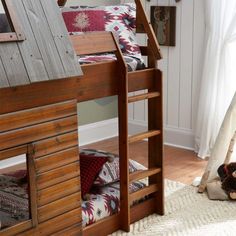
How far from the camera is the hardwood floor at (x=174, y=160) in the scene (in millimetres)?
3752

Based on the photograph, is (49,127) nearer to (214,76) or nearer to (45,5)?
(45,5)

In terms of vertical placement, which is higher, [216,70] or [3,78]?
[3,78]

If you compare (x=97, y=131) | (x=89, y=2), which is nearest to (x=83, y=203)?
(x=97, y=131)

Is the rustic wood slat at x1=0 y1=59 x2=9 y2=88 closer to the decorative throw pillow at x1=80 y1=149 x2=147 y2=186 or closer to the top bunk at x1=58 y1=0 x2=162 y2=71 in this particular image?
the top bunk at x1=58 y1=0 x2=162 y2=71

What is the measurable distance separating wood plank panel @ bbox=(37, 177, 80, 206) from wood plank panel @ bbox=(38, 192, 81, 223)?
0.07 ft

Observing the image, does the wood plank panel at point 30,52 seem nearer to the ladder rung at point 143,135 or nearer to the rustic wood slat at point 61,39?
the rustic wood slat at point 61,39

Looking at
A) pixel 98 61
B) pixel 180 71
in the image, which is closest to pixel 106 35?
pixel 98 61

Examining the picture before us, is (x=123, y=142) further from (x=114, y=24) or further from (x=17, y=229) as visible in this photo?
(x=114, y=24)

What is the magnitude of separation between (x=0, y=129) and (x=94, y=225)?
2.85 feet

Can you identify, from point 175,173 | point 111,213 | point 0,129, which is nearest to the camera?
point 0,129

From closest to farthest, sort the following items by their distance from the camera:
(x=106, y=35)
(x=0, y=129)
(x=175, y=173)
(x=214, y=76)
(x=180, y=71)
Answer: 1. (x=0, y=129)
2. (x=106, y=35)
3. (x=175, y=173)
4. (x=214, y=76)
5. (x=180, y=71)

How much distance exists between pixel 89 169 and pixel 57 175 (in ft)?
1.95

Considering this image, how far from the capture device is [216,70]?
4.05 meters

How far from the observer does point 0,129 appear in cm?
208
